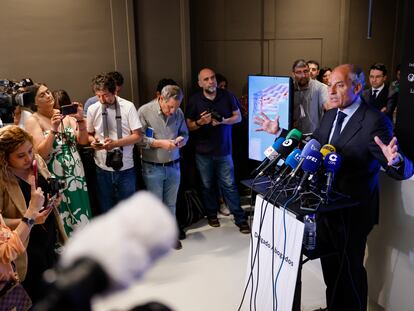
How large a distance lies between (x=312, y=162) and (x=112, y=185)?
204 centimetres

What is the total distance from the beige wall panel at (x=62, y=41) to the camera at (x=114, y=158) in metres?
1.26

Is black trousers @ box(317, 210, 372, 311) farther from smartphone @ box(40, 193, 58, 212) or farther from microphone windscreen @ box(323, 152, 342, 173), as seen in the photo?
smartphone @ box(40, 193, 58, 212)

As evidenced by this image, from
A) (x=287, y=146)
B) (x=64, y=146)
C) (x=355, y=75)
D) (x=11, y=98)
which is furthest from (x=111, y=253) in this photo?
(x=64, y=146)

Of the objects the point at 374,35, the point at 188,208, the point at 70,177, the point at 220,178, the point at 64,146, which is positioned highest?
the point at 374,35

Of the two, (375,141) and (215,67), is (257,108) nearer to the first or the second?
(215,67)

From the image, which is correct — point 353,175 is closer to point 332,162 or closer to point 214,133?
point 332,162

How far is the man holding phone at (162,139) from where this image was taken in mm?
3633

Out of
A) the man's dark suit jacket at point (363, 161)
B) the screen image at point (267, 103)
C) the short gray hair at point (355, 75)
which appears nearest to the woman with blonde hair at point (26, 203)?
the man's dark suit jacket at point (363, 161)

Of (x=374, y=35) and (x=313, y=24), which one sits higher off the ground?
(x=313, y=24)

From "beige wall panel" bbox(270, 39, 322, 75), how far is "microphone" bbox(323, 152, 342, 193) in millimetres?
3878

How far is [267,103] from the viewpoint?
13.5 feet

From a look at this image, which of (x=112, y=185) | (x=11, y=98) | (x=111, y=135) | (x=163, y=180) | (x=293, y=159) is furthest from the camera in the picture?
(x=163, y=180)

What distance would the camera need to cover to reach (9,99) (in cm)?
266

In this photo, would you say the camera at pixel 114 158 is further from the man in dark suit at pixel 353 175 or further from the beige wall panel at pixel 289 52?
the beige wall panel at pixel 289 52
